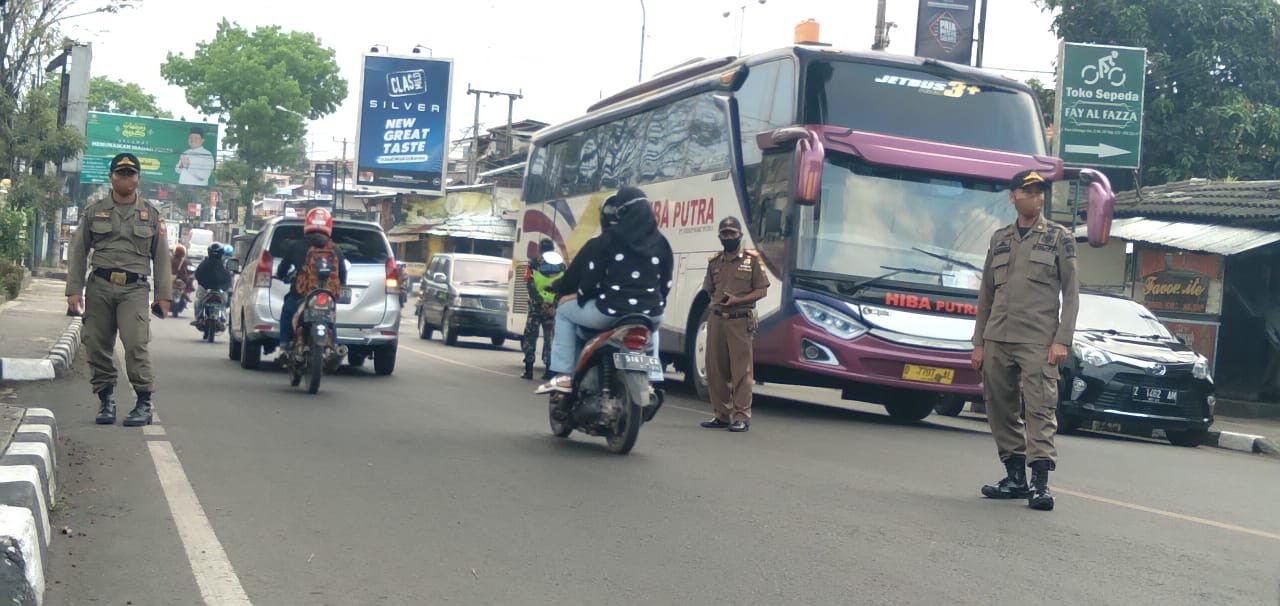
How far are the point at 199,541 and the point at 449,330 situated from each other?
66.8 feet

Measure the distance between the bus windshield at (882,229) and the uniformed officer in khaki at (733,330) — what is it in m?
1.58

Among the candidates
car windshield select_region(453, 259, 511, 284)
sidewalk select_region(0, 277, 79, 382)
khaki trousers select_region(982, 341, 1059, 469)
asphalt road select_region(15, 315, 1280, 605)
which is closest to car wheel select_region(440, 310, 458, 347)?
car windshield select_region(453, 259, 511, 284)

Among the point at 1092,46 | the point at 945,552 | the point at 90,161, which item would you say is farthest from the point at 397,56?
the point at 945,552

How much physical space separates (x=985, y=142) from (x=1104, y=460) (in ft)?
12.2

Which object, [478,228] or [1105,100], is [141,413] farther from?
[478,228]

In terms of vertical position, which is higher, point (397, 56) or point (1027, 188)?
point (397, 56)

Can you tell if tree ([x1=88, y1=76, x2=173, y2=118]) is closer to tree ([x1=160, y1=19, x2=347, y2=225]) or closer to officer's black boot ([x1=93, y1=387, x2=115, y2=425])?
tree ([x1=160, y1=19, x2=347, y2=225])

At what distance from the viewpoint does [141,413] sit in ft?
31.1

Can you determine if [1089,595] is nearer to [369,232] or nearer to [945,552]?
[945,552]

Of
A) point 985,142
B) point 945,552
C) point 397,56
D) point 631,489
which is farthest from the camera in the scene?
point 397,56

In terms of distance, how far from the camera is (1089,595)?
5.30 metres

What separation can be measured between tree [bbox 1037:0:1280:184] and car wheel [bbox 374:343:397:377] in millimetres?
21219

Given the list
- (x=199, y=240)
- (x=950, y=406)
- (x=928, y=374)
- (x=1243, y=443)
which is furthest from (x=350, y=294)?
(x=199, y=240)

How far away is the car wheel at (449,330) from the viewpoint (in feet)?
84.8
